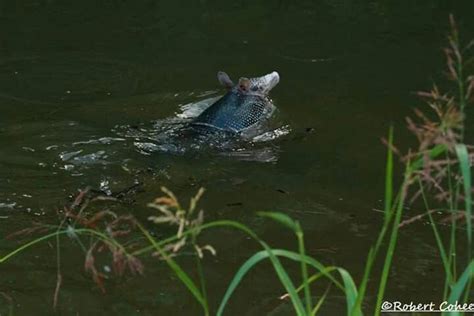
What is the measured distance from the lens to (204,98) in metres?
7.75

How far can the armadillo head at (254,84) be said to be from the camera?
24.1 ft

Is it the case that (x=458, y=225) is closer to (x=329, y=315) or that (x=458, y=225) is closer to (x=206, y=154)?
(x=329, y=315)

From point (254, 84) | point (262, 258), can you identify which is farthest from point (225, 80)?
point (262, 258)

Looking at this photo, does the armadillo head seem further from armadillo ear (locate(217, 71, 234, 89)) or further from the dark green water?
the dark green water

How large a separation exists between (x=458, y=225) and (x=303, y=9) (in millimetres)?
5521

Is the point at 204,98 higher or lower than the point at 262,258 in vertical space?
lower

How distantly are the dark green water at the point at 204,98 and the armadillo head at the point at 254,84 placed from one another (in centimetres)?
19

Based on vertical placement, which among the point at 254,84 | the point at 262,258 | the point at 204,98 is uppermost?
the point at 262,258

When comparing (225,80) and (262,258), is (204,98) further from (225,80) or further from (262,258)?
(262,258)

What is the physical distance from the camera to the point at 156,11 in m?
10.2

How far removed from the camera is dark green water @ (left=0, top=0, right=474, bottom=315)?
464cm

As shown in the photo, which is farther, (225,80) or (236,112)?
(225,80)

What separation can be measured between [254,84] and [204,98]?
53 cm

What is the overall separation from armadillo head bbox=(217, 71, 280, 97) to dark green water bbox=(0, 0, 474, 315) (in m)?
0.19
